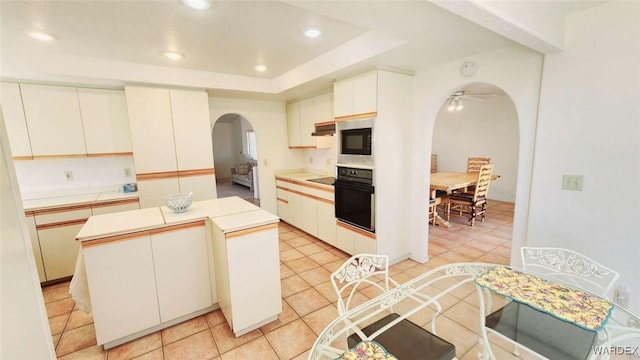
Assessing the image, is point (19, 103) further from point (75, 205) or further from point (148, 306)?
point (148, 306)

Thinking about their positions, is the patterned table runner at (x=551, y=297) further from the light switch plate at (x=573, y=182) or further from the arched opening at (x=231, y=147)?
the arched opening at (x=231, y=147)

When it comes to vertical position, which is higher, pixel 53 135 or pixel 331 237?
pixel 53 135

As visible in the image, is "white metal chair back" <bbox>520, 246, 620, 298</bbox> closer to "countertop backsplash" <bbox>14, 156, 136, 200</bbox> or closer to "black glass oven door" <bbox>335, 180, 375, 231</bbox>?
"black glass oven door" <bbox>335, 180, 375, 231</bbox>

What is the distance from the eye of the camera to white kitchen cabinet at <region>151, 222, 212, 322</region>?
1963mm

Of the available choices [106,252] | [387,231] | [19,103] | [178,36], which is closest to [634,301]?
[387,231]

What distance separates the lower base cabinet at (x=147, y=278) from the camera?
1.79 metres

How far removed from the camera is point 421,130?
2.94 m

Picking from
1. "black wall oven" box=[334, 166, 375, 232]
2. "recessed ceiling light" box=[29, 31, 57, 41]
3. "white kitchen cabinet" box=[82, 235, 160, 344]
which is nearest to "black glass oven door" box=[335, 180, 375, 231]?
"black wall oven" box=[334, 166, 375, 232]

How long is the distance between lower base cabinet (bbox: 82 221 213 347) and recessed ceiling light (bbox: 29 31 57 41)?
6.02 feet

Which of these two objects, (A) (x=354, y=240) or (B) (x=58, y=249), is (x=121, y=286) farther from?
(A) (x=354, y=240)

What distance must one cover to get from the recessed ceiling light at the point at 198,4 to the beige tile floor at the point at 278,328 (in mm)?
2372

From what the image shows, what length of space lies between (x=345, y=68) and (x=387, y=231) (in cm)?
185

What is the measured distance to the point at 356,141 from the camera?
3039 millimetres

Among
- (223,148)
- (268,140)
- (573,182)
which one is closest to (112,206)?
(268,140)
